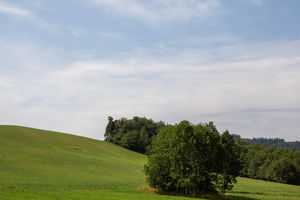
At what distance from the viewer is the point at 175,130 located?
51656 mm

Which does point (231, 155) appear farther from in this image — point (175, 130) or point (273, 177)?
point (273, 177)

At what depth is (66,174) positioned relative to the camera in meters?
58.6

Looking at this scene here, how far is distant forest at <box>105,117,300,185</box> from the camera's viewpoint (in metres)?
108

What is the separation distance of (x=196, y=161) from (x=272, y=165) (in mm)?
69903

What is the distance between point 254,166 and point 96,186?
90386mm

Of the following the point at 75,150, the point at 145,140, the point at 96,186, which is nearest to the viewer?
the point at 96,186

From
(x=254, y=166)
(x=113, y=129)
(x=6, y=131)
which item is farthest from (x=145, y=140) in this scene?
(x=6, y=131)

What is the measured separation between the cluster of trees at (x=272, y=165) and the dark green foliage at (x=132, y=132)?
130ft

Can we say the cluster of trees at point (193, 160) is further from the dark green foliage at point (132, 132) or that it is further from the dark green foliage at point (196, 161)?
the dark green foliage at point (132, 132)

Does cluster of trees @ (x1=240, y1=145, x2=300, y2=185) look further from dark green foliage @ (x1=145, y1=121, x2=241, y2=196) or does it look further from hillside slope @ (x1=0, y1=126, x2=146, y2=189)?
dark green foliage @ (x1=145, y1=121, x2=241, y2=196)

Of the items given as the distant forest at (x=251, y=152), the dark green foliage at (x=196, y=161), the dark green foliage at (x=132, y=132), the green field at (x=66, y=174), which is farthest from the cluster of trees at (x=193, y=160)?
the dark green foliage at (x=132, y=132)

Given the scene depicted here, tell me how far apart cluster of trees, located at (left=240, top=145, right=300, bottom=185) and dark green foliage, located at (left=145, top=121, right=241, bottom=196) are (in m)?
55.9

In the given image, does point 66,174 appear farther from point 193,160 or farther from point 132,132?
point 132,132

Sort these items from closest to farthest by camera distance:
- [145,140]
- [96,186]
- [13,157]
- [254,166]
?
[96,186] < [13,157] < [254,166] < [145,140]
